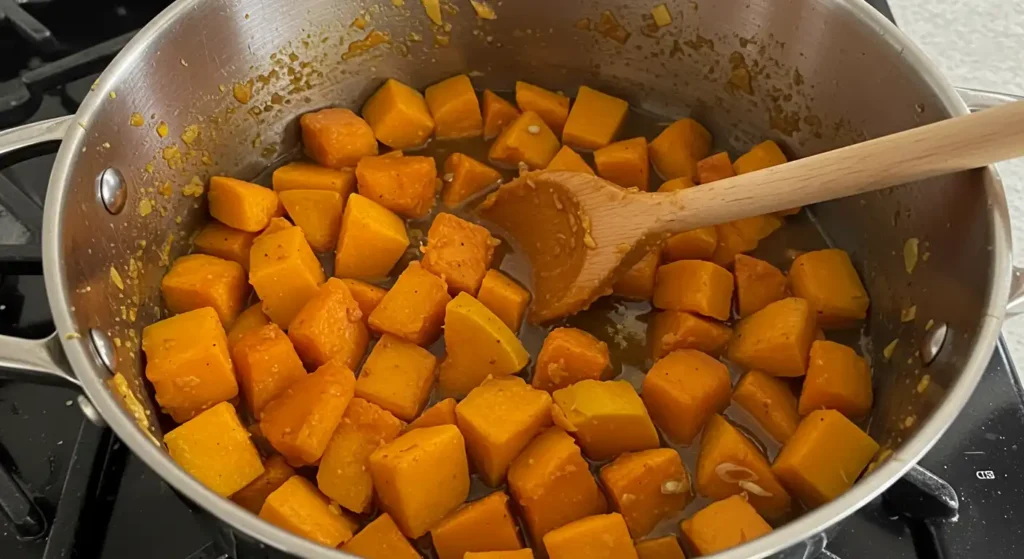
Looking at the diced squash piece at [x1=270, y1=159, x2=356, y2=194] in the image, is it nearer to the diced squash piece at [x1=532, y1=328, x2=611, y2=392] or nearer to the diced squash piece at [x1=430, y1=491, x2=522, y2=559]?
the diced squash piece at [x1=532, y1=328, x2=611, y2=392]

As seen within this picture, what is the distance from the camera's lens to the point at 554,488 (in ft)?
3.85

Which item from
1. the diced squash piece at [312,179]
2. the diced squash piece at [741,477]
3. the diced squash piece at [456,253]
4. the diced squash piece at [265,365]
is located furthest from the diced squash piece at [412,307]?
the diced squash piece at [741,477]

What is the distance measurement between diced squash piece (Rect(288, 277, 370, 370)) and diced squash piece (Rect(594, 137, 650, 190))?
496mm

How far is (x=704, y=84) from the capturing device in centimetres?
157

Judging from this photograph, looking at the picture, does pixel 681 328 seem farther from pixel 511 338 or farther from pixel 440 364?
pixel 440 364

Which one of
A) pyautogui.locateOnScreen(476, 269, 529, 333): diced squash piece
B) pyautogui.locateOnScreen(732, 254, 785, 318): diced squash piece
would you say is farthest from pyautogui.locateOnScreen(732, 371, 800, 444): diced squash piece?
pyautogui.locateOnScreen(476, 269, 529, 333): diced squash piece

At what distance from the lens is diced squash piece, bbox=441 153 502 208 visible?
1.53 m

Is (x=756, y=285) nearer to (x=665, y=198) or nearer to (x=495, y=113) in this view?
(x=665, y=198)

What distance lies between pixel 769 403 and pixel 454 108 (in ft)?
2.43

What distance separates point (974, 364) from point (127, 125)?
111cm

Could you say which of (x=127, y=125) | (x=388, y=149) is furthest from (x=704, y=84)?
(x=127, y=125)

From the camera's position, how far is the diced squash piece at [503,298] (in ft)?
4.51

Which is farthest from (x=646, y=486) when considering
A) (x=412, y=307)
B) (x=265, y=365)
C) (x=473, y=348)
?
(x=265, y=365)

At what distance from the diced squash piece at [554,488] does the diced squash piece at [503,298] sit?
0.81ft
